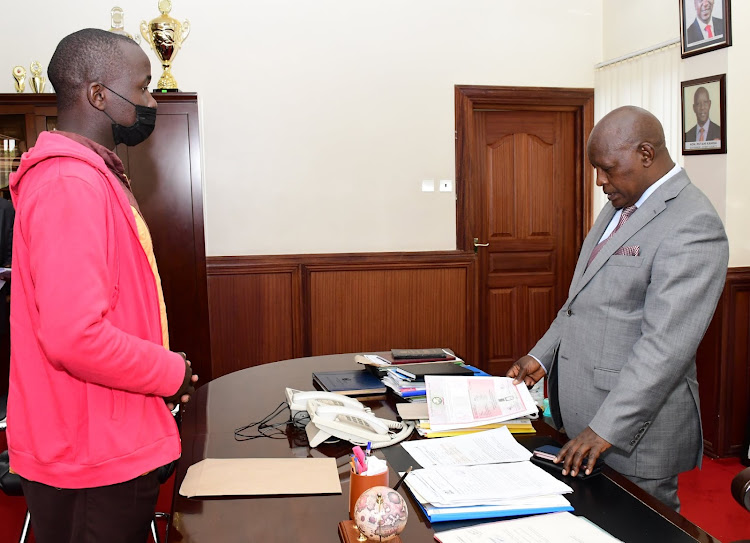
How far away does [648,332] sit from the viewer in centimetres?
172

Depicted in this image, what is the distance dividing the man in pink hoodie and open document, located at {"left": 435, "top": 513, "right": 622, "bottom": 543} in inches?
22.4

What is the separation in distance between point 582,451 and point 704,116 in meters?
2.96

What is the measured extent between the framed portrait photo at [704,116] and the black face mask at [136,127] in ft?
10.5

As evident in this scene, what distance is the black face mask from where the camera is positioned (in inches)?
58.1

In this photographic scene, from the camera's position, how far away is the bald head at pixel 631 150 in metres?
1.85

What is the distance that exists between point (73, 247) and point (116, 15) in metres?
3.50

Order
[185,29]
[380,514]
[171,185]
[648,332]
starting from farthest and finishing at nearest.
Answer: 1. [185,29]
2. [171,185]
3. [648,332]
4. [380,514]

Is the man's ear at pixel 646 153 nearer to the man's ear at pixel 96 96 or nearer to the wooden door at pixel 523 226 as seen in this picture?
the man's ear at pixel 96 96

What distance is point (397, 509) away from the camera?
48.4 inches

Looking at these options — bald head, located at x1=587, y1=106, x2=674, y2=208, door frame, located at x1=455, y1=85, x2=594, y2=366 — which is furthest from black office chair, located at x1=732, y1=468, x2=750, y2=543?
door frame, located at x1=455, y1=85, x2=594, y2=366

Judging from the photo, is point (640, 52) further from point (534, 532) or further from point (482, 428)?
point (534, 532)

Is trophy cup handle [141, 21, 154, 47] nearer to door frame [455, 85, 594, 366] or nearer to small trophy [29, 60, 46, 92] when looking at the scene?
small trophy [29, 60, 46, 92]

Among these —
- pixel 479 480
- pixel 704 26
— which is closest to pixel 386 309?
pixel 704 26

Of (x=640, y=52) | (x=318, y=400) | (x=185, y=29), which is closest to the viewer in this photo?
(x=318, y=400)
